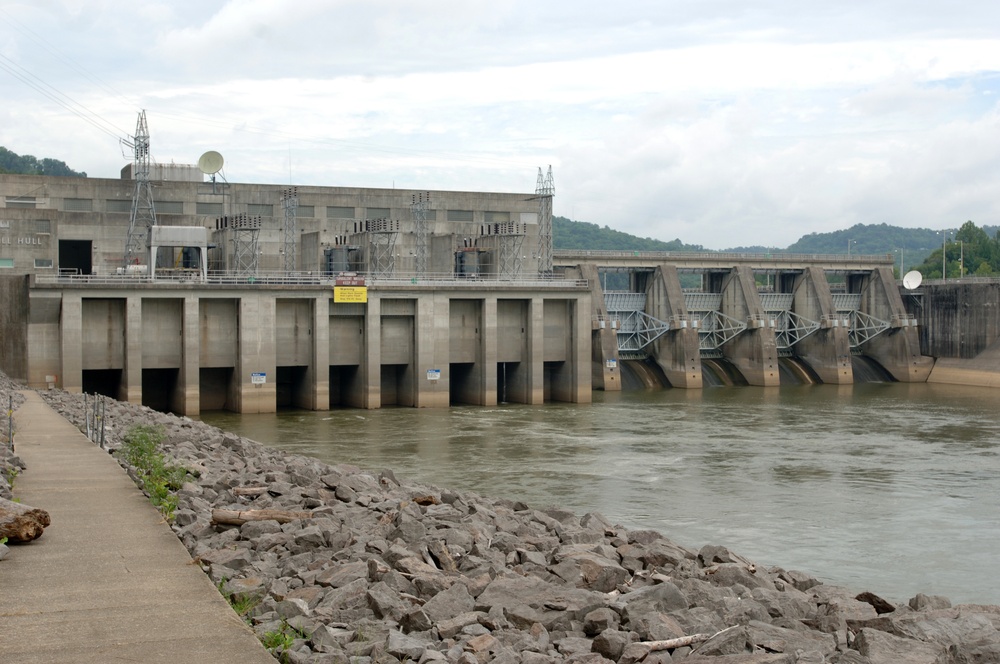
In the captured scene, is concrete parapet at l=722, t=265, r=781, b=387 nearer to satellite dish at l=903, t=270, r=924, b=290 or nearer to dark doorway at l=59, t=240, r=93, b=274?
satellite dish at l=903, t=270, r=924, b=290

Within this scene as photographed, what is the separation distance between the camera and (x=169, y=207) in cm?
6288

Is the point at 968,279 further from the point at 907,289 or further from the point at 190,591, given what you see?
the point at 190,591

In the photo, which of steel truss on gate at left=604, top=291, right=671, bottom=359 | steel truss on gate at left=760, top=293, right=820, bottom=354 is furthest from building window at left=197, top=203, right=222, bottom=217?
steel truss on gate at left=760, top=293, right=820, bottom=354

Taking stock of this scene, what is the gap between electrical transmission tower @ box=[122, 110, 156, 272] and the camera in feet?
194

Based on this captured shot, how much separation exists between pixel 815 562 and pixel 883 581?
1.62m

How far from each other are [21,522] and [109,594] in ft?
8.43

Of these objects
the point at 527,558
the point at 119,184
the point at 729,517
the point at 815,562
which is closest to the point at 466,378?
the point at 119,184

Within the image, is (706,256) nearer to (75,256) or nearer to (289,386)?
(289,386)

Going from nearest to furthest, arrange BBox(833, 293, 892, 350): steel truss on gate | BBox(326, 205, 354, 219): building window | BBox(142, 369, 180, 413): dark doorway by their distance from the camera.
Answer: BBox(142, 369, 180, 413): dark doorway, BBox(326, 205, 354, 219): building window, BBox(833, 293, 892, 350): steel truss on gate

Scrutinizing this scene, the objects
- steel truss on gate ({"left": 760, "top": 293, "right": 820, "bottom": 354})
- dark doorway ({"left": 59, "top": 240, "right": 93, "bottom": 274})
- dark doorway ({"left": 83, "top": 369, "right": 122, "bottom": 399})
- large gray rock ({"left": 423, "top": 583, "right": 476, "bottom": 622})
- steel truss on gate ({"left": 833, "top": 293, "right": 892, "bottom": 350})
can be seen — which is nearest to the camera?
large gray rock ({"left": 423, "top": 583, "right": 476, "bottom": 622})

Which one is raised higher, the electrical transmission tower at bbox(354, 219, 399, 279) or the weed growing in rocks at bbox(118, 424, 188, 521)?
the electrical transmission tower at bbox(354, 219, 399, 279)

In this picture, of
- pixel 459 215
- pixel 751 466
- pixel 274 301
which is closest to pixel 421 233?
pixel 459 215

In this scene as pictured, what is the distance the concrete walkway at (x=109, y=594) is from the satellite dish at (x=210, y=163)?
4852 centimetres

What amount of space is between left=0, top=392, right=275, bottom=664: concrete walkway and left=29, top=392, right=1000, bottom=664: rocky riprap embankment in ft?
1.40
